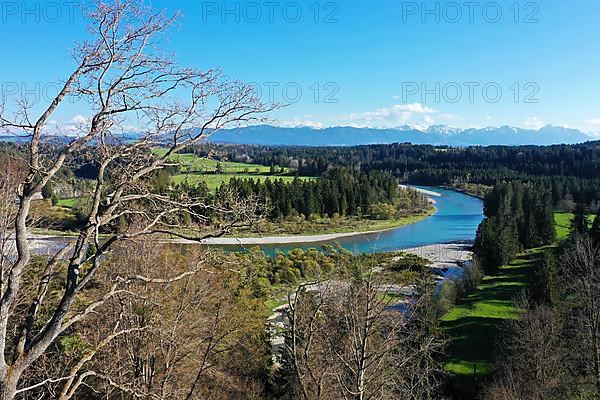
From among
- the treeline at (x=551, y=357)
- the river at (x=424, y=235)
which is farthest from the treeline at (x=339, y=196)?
the treeline at (x=551, y=357)

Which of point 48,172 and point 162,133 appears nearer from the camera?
point 48,172

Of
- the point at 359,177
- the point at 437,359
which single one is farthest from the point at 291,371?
the point at 359,177

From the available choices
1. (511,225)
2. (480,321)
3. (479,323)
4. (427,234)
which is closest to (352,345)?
(479,323)

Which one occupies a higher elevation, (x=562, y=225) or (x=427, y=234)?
(x=562, y=225)

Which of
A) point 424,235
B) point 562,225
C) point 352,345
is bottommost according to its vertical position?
point 424,235

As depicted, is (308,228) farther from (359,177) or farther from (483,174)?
(483,174)

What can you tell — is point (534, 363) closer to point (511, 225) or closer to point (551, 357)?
point (551, 357)

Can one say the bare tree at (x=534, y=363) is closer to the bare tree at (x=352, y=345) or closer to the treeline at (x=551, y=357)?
the treeline at (x=551, y=357)
